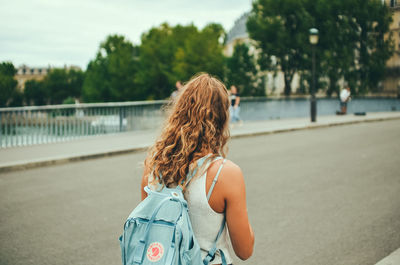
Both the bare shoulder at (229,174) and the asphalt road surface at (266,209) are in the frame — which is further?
the asphalt road surface at (266,209)

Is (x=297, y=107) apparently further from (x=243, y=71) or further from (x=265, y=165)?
(x=265, y=165)

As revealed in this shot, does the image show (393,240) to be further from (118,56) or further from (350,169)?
(118,56)

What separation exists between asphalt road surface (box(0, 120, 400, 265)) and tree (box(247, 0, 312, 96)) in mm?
24158

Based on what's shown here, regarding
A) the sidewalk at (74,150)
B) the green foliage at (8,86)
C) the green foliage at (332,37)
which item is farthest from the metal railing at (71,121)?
the green foliage at (332,37)

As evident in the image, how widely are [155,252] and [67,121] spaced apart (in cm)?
1245

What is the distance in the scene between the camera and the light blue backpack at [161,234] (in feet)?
5.11

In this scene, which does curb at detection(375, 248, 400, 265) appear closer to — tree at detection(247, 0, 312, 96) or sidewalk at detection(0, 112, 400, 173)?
sidewalk at detection(0, 112, 400, 173)

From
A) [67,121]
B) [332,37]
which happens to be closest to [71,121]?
[67,121]

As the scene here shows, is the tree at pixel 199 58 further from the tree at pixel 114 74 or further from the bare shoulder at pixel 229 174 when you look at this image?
the bare shoulder at pixel 229 174

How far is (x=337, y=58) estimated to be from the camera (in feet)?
101

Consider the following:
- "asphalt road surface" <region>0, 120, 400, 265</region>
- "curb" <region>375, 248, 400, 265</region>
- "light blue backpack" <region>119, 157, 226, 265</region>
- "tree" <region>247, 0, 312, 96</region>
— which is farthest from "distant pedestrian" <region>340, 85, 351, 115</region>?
"light blue backpack" <region>119, 157, 226, 265</region>

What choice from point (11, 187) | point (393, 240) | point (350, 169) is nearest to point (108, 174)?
point (11, 187)

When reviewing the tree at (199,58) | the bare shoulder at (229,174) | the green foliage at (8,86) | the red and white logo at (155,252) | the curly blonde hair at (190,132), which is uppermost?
the tree at (199,58)

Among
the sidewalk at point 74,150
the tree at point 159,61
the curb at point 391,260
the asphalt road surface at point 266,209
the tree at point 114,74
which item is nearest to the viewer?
the curb at point 391,260
